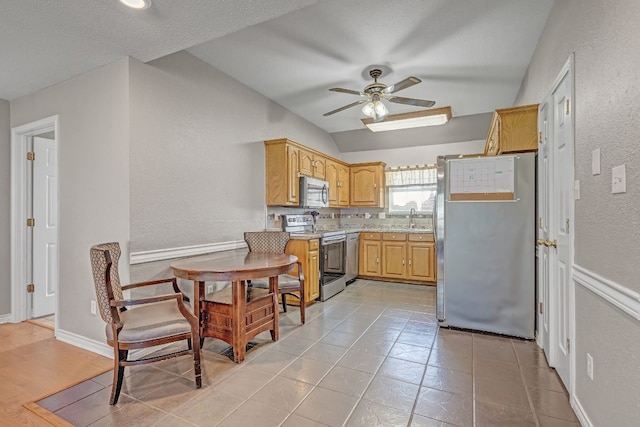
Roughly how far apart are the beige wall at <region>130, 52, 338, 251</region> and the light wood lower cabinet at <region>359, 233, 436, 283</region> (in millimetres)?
2198

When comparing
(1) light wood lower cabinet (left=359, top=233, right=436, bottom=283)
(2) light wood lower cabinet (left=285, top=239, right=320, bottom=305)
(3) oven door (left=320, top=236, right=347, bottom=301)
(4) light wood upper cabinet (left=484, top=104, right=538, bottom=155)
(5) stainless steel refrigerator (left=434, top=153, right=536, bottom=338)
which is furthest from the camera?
(1) light wood lower cabinet (left=359, top=233, right=436, bottom=283)

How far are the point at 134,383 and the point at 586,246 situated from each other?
9.60ft

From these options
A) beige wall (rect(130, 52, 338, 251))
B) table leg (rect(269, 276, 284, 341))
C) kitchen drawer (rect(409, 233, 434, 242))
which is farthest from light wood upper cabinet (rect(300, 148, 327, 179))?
table leg (rect(269, 276, 284, 341))

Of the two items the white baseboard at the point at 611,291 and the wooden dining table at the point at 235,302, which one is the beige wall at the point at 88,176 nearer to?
the wooden dining table at the point at 235,302

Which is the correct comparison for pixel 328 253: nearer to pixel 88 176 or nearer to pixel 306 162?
pixel 306 162

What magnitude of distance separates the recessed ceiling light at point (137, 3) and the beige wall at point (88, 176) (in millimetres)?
799

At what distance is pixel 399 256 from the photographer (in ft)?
17.6

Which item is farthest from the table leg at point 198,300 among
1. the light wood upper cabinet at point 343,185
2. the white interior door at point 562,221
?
the light wood upper cabinet at point 343,185

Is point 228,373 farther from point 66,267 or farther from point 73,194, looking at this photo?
point 73,194

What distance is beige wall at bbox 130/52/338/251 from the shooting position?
271cm

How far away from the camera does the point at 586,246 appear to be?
1738 mm

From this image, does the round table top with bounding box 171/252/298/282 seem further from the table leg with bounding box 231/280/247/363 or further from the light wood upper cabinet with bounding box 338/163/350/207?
the light wood upper cabinet with bounding box 338/163/350/207

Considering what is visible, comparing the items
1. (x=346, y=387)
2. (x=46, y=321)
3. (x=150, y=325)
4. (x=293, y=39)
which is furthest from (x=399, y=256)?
(x=46, y=321)

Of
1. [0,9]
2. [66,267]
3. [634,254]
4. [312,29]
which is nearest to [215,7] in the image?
[312,29]
